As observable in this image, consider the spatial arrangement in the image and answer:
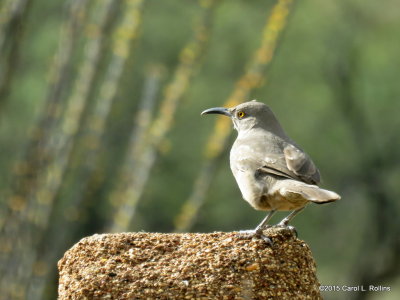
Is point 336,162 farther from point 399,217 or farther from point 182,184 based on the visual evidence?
point 182,184

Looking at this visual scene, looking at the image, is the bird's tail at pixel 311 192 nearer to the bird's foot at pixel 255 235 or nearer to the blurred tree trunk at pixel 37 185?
the bird's foot at pixel 255 235

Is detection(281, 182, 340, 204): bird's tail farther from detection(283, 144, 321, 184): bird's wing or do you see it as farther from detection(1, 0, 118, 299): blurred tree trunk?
A: detection(1, 0, 118, 299): blurred tree trunk

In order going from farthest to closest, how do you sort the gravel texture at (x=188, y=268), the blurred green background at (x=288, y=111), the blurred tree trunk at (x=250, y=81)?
the blurred green background at (x=288, y=111) < the blurred tree trunk at (x=250, y=81) < the gravel texture at (x=188, y=268)

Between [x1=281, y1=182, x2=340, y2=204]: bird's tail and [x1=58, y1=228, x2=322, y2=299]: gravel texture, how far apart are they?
1.24 feet

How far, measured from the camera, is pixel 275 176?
614 centimetres

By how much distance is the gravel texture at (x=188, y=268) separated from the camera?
463cm

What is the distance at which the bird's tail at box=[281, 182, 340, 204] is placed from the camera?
17.4 feet

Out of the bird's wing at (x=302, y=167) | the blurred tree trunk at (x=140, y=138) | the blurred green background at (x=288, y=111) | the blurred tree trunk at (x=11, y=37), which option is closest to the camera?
the bird's wing at (x=302, y=167)

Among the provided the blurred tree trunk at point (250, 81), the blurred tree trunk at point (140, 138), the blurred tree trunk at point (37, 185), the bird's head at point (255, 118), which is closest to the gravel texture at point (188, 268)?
the bird's head at point (255, 118)

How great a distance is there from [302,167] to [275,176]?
0.72 ft

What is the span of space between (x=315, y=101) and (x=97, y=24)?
12.0 metres

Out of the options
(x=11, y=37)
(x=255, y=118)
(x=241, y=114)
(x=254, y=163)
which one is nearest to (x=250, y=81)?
(x=11, y=37)

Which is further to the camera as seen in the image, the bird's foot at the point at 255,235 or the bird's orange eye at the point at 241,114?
the bird's orange eye at the point at 241,114

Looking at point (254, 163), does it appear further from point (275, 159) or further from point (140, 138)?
point (140, 138)
